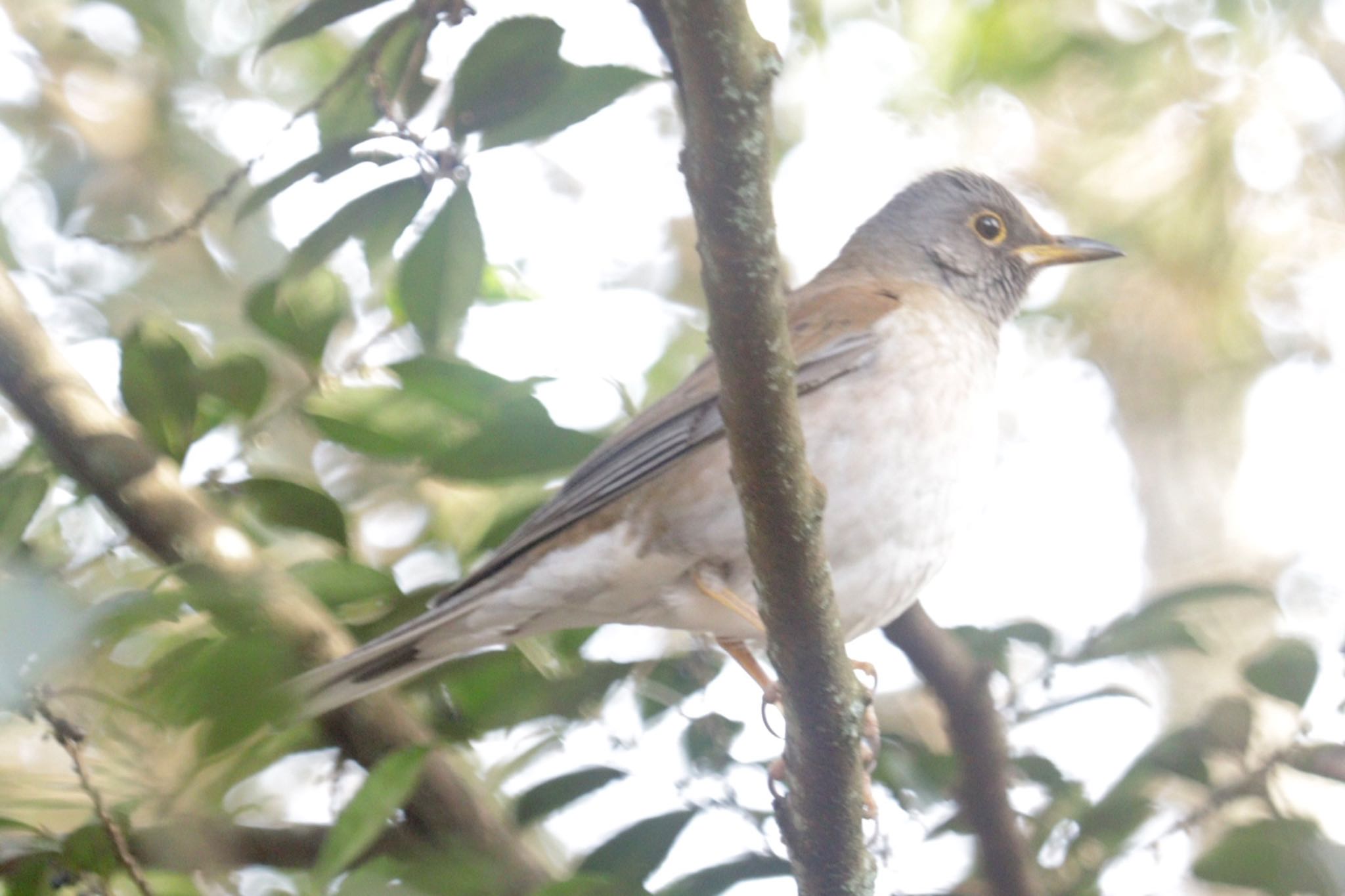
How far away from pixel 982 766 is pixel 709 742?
2.46 ft

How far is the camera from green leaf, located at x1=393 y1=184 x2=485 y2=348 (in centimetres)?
340

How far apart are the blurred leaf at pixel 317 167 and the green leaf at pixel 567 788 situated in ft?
5.65

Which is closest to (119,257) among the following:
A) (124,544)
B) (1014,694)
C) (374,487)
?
(374,487)

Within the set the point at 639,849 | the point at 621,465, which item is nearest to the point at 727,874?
the point at 639,849

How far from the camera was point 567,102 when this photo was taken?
10.9 feet

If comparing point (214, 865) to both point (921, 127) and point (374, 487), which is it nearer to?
point (374, 487)

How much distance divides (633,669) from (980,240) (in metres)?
2.66

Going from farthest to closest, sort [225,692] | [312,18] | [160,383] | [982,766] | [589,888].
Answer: [982,766] < [160,383] < [312,18] < [589,888] < [225,692]

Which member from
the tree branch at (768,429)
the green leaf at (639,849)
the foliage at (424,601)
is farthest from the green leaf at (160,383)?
the tree branch at (768,429)

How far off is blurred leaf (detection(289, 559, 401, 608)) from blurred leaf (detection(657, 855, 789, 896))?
1064 millimetres

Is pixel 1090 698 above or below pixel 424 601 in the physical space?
below

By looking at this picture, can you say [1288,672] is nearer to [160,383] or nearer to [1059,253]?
[1059,253]

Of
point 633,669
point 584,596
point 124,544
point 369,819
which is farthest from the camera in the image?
point 584,596

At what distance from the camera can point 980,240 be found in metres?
5.62
